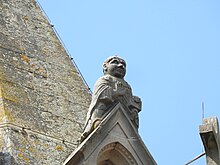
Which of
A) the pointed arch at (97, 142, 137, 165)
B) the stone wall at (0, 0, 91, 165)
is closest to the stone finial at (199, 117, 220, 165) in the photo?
the pointed arch at (97, 142, 137, 165)

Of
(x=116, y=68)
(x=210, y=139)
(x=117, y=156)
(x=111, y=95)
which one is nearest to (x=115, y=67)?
(x=116, y=68)

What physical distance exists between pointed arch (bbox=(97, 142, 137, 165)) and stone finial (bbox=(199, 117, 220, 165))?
4.31ft

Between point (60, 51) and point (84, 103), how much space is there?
1.45 metres

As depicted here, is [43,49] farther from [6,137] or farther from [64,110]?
[6,137]

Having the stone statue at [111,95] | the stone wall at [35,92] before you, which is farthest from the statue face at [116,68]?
the stone wall at [35,92]

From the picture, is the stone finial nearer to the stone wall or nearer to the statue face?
the statue face

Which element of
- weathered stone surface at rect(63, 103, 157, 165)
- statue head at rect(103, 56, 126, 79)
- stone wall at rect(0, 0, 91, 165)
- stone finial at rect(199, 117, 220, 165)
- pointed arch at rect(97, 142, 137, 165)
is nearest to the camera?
stone finial at rect(199, 117, 220, 165)

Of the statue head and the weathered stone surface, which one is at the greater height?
the statue head

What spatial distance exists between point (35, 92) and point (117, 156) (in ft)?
8.60

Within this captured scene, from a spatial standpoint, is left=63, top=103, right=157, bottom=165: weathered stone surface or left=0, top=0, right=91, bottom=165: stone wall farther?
left=0, top=0, right=91, bottom=165: stone wall

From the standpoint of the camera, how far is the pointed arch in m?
22.9

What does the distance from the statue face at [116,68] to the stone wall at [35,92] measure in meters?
1.39

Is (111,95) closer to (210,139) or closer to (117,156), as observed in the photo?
(117,156)

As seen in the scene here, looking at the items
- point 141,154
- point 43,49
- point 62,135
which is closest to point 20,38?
point 43,49
